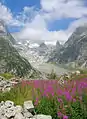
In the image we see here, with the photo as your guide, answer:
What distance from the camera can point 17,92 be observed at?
562 inches

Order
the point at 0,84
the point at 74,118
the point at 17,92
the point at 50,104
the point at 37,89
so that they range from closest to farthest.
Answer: the point at 74,118
the point at 50,104
the point at 37,89
the point at 17,92
the point at 0,84

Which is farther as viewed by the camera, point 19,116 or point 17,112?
point 17,112

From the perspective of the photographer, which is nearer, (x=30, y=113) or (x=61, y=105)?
(x=61, y=105)

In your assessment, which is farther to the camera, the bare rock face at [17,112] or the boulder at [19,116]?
the bare rock face at [17,112]

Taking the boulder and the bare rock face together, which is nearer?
the boulder

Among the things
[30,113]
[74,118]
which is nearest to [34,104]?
[30,113]

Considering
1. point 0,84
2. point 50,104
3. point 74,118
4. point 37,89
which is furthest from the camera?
point 0,84

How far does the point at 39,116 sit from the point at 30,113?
2.64 ft

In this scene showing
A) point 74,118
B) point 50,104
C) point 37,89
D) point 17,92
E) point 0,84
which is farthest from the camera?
point 0,84

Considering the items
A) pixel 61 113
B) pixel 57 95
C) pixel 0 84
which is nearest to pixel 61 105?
pixel 61 113

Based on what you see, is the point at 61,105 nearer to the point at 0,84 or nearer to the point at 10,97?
the point at 10,97

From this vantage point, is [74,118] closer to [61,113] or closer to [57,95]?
[61,113]

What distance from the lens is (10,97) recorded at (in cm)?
1381

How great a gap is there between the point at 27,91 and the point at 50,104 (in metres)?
3.42
